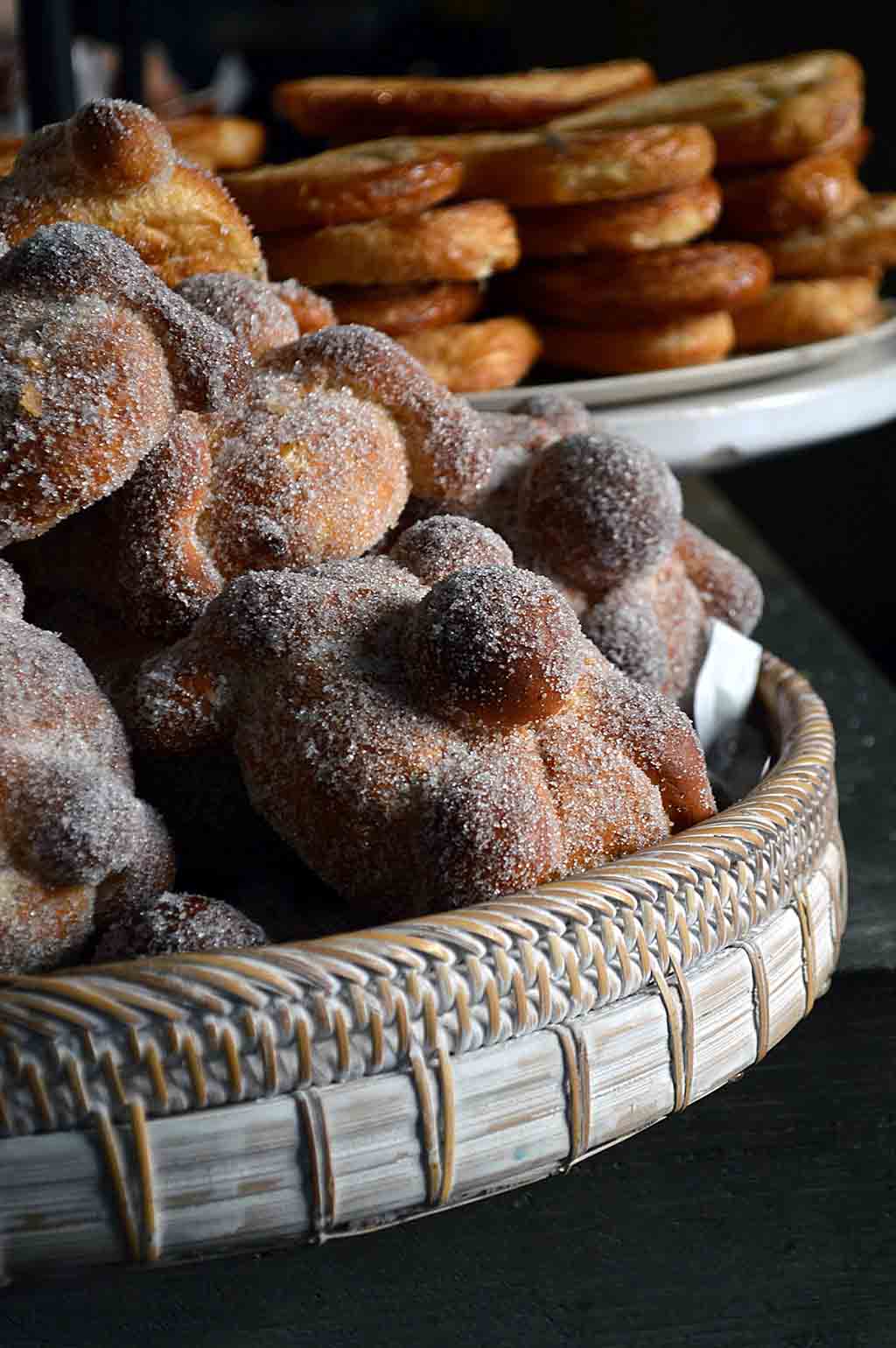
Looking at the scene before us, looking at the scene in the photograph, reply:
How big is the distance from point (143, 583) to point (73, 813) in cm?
13

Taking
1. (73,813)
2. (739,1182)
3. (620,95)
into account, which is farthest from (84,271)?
(620,95)

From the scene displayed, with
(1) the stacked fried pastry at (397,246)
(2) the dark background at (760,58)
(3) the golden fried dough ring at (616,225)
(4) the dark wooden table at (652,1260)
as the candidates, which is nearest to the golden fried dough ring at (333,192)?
(1) the stacked fried pastry at (397,246)

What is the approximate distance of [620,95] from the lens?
1.58 metres

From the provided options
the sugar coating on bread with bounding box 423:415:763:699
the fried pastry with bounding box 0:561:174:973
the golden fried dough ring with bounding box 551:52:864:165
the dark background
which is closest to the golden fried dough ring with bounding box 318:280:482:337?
the golden fried dough ring with bounding box 551:52:864:165

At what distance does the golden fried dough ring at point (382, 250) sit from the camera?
1061 mm

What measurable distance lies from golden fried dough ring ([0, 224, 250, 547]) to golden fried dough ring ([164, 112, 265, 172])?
911 millimetres

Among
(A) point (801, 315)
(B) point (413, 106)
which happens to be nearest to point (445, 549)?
(A) point (801, 315)

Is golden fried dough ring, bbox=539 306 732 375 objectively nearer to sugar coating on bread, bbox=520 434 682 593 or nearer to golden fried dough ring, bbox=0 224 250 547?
sugar coating on bread, bbox=520 434 682 593

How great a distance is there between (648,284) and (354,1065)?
0.89 metres

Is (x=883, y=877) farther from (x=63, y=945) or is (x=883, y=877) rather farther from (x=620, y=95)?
(x=620, y=95)

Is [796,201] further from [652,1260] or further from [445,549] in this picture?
[652,1260]

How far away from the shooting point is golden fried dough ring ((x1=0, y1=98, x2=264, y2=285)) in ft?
1.99

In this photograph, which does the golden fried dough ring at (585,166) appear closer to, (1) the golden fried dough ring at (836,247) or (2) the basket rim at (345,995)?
(1) the golden fried dough ring at (836,247)

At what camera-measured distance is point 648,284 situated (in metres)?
1.17
